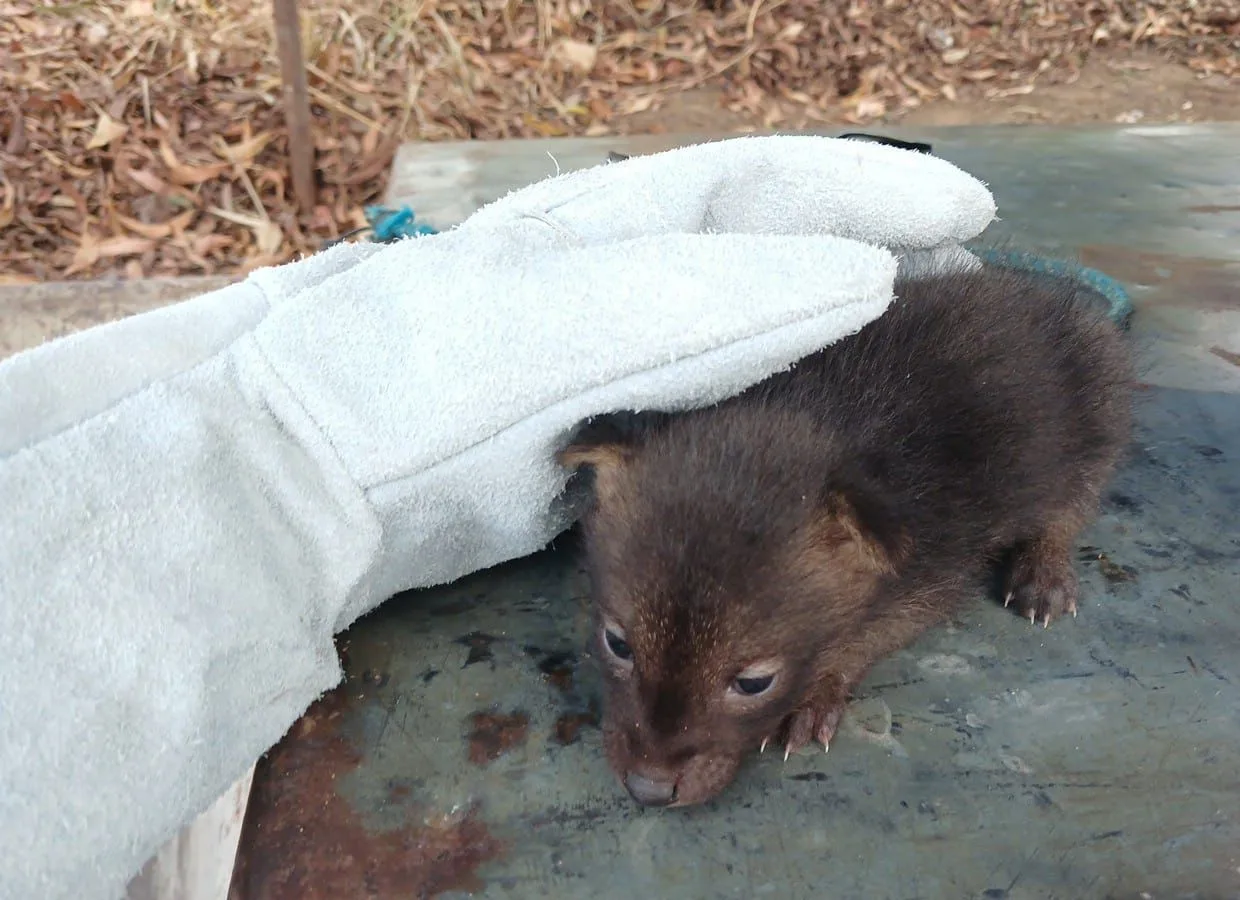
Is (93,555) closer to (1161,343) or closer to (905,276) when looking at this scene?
(905,276)

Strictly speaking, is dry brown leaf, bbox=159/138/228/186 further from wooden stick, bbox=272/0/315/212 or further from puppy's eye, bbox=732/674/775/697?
puppy's eye, bbox=732/674/775/697

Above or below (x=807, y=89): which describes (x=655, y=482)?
above

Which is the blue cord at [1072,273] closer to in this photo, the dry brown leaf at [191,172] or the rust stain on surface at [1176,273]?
the rust stain on surface at [1176,273]

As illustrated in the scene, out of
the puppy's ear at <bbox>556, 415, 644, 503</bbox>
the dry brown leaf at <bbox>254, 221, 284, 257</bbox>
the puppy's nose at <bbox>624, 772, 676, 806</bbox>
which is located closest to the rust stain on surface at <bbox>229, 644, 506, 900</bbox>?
the puppy's nose at <bbox>624, 772, 676, 806</bbox>

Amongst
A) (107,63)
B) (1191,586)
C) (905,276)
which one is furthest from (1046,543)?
(107,63)

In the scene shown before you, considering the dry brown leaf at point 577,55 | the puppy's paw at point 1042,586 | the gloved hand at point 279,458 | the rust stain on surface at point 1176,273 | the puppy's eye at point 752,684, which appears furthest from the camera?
the dry brown leaf at point 577,55

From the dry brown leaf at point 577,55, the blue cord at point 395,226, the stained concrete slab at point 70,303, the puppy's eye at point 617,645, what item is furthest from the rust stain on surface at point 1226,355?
the dry brown leaf at point 577,55
